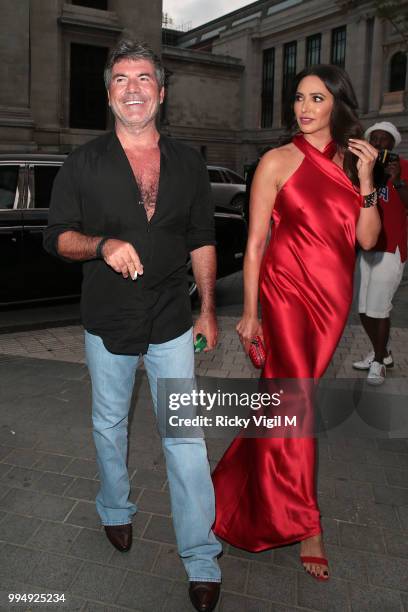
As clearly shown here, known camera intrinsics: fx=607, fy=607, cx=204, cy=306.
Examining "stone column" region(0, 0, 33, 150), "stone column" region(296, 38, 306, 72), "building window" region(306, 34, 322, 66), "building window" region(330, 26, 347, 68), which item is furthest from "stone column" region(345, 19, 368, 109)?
"stone column" region(0, 0, 33, 150)

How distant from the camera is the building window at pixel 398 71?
47.9m

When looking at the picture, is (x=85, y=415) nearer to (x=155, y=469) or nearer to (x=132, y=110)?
(x=155, y=469)

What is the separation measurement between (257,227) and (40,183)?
4.94 meters

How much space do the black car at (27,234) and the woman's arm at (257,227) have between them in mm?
4594

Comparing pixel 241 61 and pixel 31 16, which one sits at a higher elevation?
pixel 241 61

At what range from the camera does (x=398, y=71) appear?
→ 1900 inches

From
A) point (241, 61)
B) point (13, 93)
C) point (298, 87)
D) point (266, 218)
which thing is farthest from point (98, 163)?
point (241, 61)

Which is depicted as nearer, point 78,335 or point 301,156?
point 301,156

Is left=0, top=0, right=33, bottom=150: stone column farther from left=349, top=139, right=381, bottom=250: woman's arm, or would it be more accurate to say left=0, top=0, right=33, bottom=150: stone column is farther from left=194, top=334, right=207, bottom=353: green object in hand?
left=349, top=139, right=381, bottom=250: woman's arm

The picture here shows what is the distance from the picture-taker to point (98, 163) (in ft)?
8.25

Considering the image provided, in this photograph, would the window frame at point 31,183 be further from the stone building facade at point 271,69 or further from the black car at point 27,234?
the stone building facade at point 271,69

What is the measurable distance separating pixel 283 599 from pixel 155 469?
1.32m

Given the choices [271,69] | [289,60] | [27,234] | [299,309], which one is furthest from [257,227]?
[271,69]

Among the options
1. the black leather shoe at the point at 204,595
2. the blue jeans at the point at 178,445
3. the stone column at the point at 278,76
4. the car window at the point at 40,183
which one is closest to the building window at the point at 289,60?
the stone column at the point at 278,76
